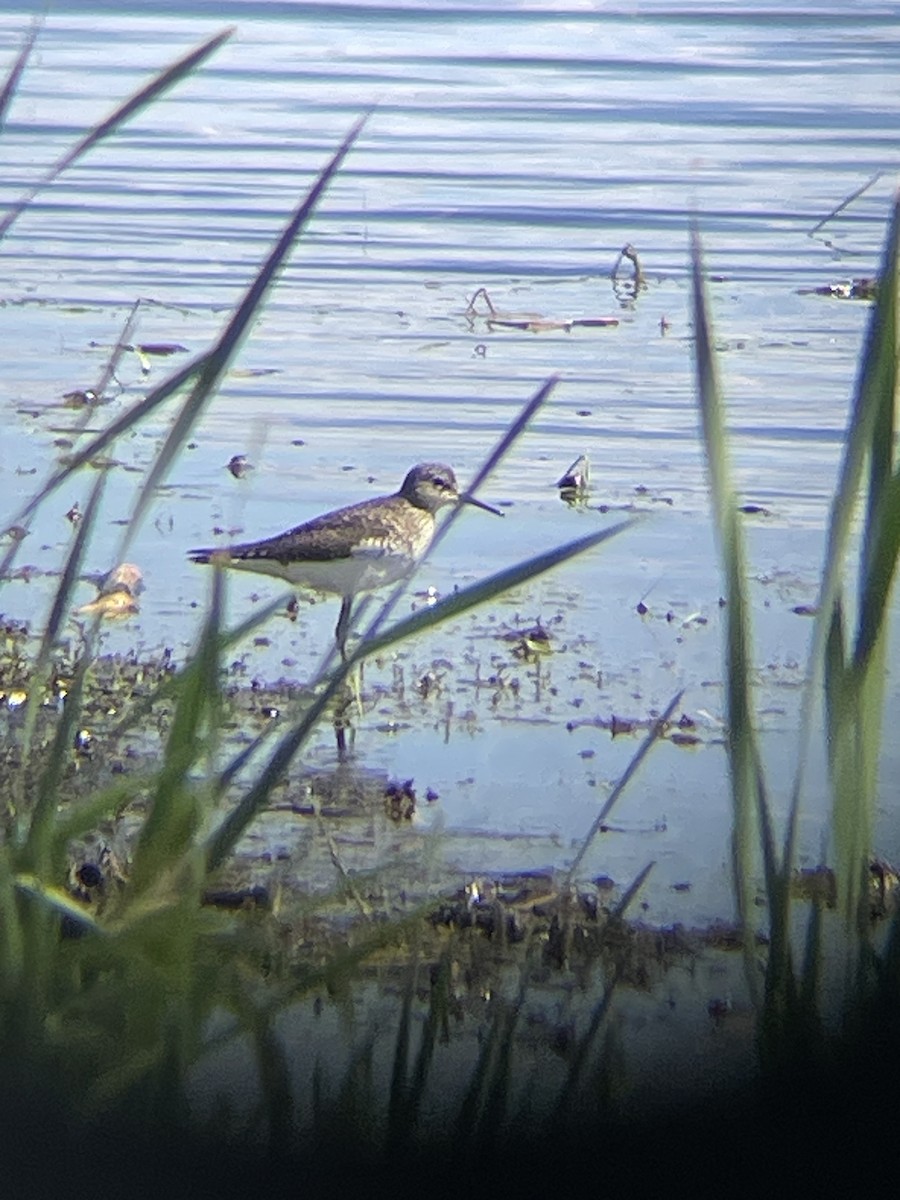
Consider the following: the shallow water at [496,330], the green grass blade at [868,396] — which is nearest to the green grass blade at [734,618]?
the green grass blade at [868,396]

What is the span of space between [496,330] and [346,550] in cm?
297

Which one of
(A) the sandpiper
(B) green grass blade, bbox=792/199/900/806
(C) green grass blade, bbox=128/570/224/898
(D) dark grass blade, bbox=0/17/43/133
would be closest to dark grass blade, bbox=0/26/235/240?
(D) dark grass blade, bbox=0/17/43/133

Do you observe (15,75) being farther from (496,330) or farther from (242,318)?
(496,330)

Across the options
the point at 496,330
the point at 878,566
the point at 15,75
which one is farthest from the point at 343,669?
the point at 496,330

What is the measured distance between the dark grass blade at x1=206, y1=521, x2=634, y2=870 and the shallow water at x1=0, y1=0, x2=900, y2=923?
1.02 ft

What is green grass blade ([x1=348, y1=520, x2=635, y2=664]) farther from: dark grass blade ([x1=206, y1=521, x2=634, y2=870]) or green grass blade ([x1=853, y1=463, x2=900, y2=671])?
green grass blade ([x1=853, y1=463, x2=900, y2=671])

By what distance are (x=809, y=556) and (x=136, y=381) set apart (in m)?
2.59

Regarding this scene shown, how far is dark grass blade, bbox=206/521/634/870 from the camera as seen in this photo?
1771 mm

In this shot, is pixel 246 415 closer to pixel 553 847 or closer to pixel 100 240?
pixel 100 240

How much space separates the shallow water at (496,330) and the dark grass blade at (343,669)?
31 cm

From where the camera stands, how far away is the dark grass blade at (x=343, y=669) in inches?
69.7

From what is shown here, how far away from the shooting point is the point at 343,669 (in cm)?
180

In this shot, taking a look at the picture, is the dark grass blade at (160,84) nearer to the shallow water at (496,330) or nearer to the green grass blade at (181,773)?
the shallow water at (496,330)

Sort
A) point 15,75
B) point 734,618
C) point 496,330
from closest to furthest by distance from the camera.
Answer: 1. point 734,618
2. point 15,75
3. point 496,330
